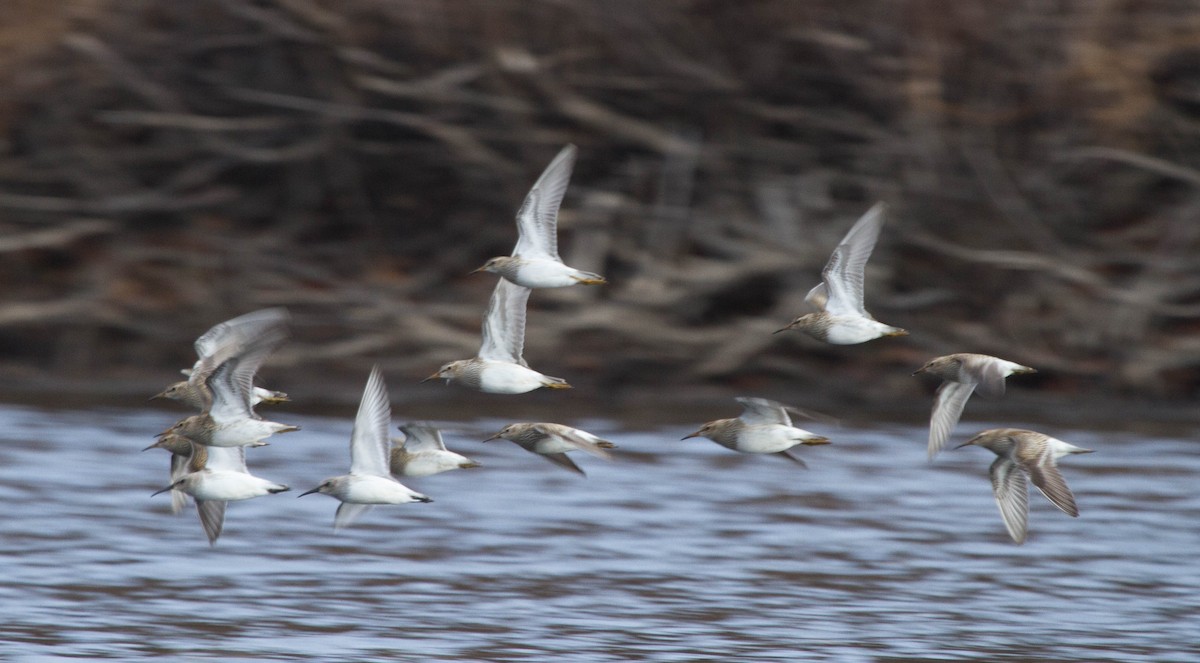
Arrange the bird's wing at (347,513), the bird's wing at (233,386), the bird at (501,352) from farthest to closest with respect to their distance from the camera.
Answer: the bird's wing at (347,513) → the bird at (501,352) → the bird's wing at (233,386)

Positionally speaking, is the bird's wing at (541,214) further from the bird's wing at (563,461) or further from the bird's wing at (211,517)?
the bird's wing at (211,517)

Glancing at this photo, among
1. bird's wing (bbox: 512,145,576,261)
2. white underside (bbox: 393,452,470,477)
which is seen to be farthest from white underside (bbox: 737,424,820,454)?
white underside (bbox: 393,452,470,477)

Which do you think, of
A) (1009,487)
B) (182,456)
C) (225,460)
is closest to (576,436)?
(225,460)

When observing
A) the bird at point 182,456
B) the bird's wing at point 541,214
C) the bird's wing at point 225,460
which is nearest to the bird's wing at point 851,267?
the bird's wing at point 541,214

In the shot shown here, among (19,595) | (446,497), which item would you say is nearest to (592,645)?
(19,595)

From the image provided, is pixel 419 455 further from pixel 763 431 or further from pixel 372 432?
pixel 763 431

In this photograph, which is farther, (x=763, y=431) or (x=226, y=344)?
(x=763, y=431)

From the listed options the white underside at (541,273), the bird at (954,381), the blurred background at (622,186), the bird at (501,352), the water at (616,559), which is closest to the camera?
the bird at (954,381)

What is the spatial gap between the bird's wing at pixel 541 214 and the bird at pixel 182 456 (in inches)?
80.2

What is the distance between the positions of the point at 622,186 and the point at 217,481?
10823 mm

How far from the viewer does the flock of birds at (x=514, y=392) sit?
9.27m

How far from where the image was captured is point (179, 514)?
553 inches

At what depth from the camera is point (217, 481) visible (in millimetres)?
9781

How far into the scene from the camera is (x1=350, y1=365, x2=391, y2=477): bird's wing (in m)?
9.12
